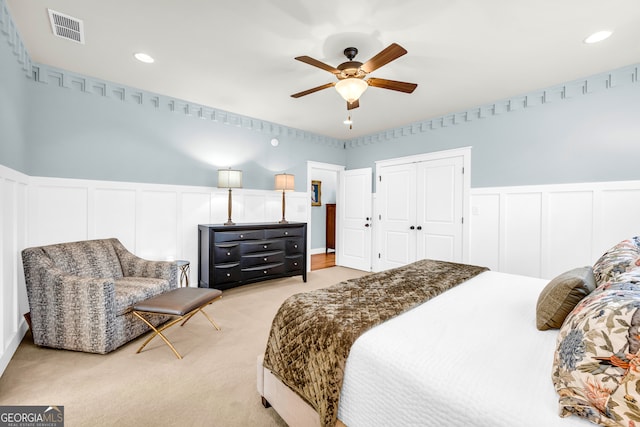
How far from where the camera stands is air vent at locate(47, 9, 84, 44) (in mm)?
2127

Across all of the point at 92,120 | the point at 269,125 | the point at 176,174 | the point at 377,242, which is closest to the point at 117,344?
the point at 176,174

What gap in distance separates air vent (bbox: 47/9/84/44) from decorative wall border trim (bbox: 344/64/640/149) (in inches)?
168

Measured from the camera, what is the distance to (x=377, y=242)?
17.0 ft

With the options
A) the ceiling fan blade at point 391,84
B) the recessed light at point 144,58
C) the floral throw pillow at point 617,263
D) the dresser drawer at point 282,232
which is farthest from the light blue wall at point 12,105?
the floral throw pillow at point 617,263

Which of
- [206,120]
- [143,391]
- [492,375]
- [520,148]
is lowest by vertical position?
[143,391]

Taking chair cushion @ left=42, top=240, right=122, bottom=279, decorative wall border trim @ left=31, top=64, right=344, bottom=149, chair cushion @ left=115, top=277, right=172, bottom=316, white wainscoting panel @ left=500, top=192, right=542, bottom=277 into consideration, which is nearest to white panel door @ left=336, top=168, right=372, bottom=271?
decorative wall border trim @ left=31, top=64, right=344, bottom=149

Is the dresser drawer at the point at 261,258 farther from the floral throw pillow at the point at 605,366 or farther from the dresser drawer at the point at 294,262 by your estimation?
the floral throw pillow at the point at 605,366

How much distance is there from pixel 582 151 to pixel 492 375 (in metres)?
3.47

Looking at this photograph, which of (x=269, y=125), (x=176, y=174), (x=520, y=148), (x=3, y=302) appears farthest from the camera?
(x=269, y=125)

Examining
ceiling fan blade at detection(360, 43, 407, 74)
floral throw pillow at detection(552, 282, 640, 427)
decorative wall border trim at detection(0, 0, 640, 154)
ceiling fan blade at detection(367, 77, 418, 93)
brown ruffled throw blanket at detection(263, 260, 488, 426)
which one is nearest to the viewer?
floral throw pillow at detection(552, 282, 640, 427)

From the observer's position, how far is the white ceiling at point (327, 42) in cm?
199

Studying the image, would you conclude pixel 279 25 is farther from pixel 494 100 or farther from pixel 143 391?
pixel 494 100

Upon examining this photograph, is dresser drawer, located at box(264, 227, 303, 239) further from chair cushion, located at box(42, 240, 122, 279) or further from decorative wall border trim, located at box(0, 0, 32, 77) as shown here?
decorative wall border trim, located at box(0, 0, 32, 77)

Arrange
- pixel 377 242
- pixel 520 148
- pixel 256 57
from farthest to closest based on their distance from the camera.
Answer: pixel 377 242 < pixel 520 148 < pixel 256 57
